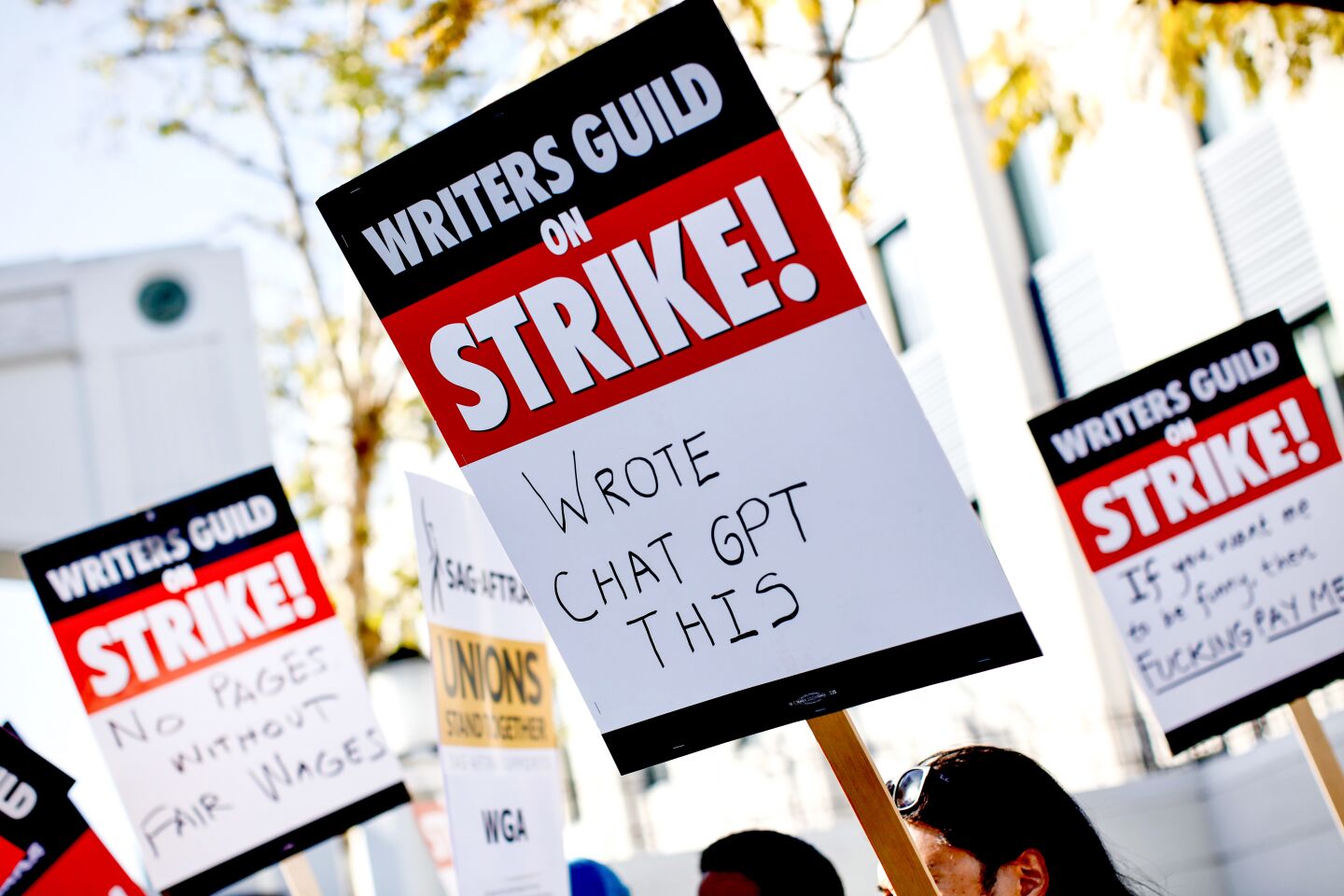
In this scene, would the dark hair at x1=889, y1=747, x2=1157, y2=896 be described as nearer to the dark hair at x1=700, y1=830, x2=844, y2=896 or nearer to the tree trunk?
the dark hair at x1=700, y1=830, x2=844, y2=896

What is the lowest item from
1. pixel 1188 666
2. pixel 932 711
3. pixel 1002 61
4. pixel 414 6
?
pixel 932 711

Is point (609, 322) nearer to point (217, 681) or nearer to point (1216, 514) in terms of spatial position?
point (217, 681)

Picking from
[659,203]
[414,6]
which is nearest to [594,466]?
[659,203]

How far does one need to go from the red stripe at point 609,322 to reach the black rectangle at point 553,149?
1.1 inches

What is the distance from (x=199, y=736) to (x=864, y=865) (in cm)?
458

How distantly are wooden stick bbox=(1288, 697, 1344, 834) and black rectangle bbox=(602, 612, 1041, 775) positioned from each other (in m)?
2.29

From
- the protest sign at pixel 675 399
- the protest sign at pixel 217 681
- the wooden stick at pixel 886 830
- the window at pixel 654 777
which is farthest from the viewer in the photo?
the window at pixel 654 777

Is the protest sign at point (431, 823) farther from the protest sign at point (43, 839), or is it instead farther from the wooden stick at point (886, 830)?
the wooden stick at point (886, 830)

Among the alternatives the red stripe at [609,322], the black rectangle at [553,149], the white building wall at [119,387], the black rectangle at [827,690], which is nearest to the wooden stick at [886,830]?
the black rectangle at [827,690]

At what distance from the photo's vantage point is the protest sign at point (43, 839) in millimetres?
3729

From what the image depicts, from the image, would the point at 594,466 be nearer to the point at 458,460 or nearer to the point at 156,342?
the point at 458,460

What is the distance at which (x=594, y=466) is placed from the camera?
271 cm

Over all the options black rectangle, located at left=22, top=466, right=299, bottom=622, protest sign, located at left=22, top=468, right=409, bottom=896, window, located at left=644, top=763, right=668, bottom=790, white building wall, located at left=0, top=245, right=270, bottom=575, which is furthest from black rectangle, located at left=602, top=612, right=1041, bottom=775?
window, located at left=644, top=763, right=668, bottom=790

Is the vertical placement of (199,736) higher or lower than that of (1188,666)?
higher
